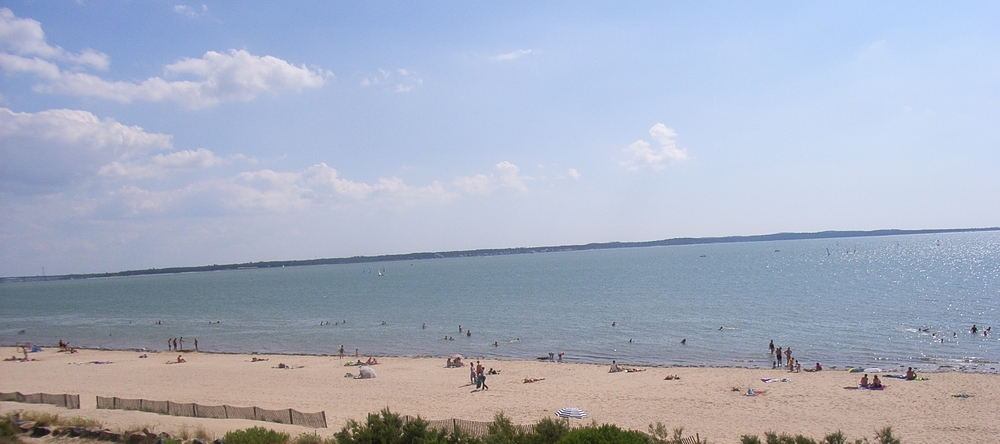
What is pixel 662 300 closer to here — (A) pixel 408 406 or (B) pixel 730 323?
(B) pixel 730 323

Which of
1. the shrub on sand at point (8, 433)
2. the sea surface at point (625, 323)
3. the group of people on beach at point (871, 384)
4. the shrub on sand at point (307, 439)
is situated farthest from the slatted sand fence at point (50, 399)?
the group of people on beach at point (871, 384)

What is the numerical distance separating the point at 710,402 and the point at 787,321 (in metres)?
26.9

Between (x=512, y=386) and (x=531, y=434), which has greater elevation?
(x=531, y=434)

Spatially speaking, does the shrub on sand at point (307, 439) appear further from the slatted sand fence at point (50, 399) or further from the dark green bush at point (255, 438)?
the slatted sand fence at point (50, 399)

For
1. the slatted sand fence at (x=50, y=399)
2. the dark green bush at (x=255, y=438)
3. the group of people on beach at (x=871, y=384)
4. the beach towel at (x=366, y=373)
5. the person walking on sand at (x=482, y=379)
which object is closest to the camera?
the dark green bush at (x=255, y=438)

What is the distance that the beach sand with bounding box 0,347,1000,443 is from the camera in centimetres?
1791

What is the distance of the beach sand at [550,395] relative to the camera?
58.7 feet

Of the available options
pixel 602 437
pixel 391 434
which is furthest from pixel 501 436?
pixel 602 437

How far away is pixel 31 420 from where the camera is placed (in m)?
14.8

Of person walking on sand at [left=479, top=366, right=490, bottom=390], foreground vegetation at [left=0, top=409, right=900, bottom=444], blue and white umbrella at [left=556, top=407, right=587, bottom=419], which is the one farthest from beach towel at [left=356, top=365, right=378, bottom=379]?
foreground vegetation at [left=0, top=409, right=900, bottom=444]

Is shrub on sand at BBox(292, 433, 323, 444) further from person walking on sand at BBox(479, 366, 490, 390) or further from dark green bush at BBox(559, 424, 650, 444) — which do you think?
person walking on sand at BBox(479, 366, 490, 390)

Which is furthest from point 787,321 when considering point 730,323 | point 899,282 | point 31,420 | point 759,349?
point 31,420

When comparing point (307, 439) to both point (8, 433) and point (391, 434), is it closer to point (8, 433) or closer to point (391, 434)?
point (391, 434)

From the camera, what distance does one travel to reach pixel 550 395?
2402cm
